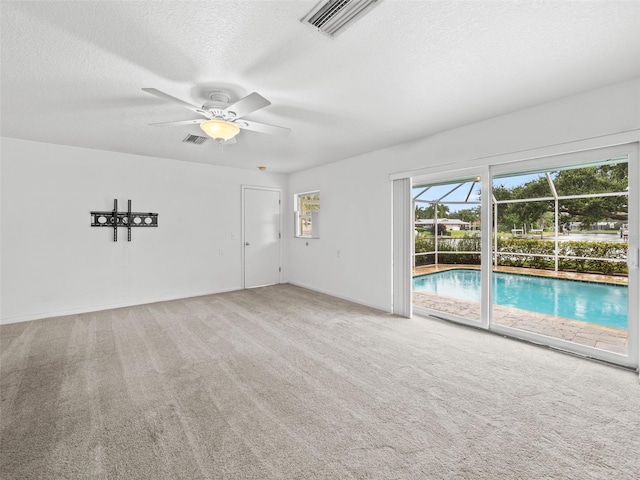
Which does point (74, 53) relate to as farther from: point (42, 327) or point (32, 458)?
point (42, 327)

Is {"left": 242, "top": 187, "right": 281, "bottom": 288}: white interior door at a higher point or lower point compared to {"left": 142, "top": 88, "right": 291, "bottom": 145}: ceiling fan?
lower

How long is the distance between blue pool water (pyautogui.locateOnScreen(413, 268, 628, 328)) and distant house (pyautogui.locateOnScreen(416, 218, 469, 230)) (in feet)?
2.03

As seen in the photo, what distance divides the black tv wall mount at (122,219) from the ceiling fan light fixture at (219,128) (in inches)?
114

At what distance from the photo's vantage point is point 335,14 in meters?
1.69

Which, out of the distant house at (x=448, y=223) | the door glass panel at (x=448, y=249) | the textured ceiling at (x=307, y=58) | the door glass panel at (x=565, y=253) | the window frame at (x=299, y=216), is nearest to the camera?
the textured ceiling at (x=307, y=58)

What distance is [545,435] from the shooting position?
1820 mm

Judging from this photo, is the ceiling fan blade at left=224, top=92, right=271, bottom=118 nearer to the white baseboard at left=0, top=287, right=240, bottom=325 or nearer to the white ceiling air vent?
the white ceiling air vent

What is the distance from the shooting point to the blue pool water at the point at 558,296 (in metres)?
3.06

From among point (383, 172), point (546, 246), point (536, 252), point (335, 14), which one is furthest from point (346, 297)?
point (335, 14)

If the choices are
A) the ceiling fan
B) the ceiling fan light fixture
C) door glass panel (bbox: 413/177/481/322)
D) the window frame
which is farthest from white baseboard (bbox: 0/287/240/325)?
door glass panel (bbox: 413/177/481/322)

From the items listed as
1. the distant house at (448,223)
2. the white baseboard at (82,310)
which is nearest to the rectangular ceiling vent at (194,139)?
the white baseboard at (82,310)

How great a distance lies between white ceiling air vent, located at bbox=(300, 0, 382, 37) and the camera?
Answer: 5.27ft

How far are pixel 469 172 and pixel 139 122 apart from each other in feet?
13.1

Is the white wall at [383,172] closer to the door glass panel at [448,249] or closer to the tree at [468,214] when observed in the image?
the door glass panel at [448,249]
